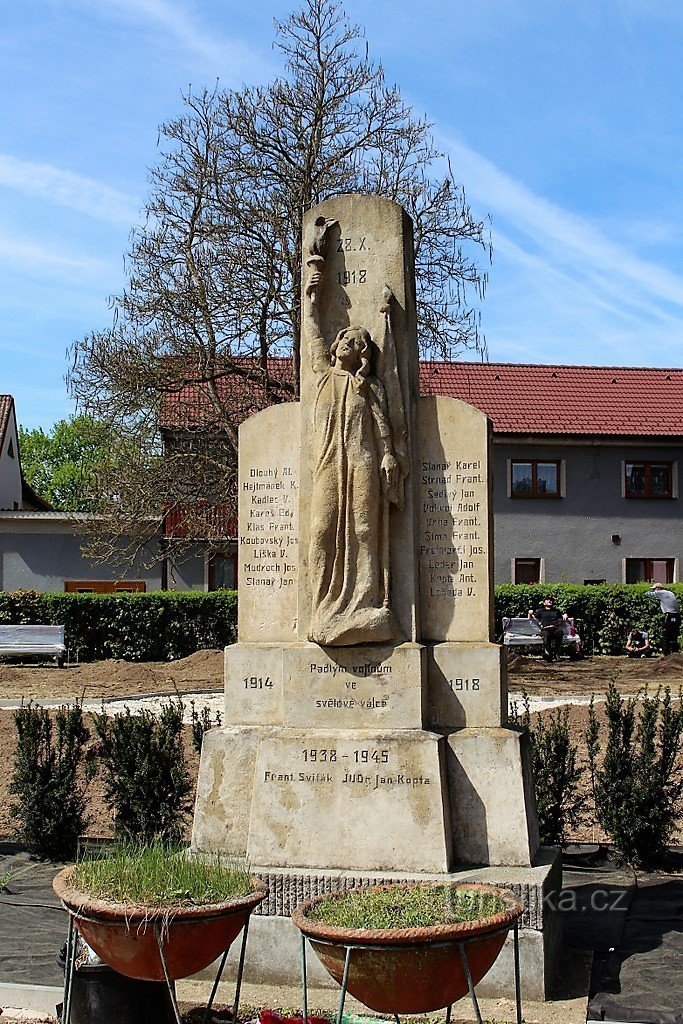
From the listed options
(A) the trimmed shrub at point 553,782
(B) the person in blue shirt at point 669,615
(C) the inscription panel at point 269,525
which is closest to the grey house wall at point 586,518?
(B) the person in blue shirt at point 669,615

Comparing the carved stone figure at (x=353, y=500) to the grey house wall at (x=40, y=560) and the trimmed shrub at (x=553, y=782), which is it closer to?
the trimmed shrub at (x=553, y=782)

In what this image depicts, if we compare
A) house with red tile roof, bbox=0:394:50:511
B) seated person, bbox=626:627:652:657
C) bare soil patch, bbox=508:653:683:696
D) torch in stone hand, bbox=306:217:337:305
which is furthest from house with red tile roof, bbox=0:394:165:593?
torch in stone hand, bbox=306:217:337:305

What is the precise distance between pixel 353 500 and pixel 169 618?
1792cm

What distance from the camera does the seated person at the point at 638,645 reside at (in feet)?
76.4

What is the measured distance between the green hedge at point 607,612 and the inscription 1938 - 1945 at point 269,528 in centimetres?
1786

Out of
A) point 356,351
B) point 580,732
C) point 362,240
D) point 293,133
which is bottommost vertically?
point 580,732

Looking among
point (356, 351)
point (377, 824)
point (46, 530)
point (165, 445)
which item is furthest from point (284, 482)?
point (46, 530)

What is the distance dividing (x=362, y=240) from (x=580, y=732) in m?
6.72

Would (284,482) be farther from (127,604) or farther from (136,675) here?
(127,604)

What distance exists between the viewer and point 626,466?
2911 cm

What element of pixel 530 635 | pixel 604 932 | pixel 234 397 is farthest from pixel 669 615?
pixel 604 932

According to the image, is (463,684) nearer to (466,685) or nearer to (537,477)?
(466,685)

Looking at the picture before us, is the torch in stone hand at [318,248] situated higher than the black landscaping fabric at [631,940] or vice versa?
the torch in stone hand at [318,248]

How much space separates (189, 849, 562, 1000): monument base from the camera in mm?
5371
